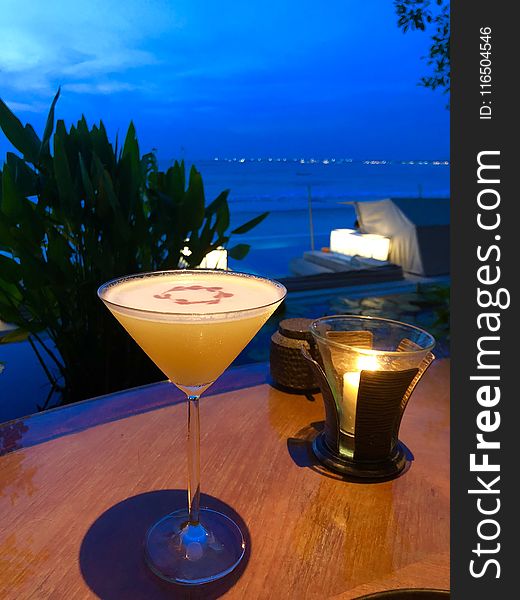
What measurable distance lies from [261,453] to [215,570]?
0.24 m

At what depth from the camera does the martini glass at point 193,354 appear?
0.59 meters

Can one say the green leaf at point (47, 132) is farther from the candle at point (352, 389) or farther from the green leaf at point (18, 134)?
the candle at point (352, 389)

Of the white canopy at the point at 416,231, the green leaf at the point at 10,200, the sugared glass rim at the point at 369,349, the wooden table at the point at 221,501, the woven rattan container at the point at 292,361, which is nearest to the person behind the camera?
the wooden table at the point at 221,501

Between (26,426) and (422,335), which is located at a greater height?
(422,335)

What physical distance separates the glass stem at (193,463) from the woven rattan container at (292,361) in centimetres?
37

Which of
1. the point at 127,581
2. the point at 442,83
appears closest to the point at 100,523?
the point at 127,581

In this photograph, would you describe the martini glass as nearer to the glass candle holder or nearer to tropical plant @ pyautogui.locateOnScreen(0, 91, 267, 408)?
the glass candle holder

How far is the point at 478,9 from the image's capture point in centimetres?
61

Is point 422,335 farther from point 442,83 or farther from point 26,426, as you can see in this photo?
point 442,83

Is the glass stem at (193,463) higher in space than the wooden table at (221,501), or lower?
higher

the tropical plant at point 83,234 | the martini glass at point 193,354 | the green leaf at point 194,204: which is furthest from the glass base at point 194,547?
the green leaf at point 194,204

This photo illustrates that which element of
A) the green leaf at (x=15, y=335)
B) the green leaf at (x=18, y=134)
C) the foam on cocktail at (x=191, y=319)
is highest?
the green leaf at (x=18, y=134)

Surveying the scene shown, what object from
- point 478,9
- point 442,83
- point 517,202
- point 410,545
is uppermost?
point 442,83

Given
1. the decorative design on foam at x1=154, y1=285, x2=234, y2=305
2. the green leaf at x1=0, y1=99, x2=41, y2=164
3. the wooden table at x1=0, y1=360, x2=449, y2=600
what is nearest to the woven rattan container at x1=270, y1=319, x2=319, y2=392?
the wooden table at x1=0, y1=360, x2=449, y2=600
